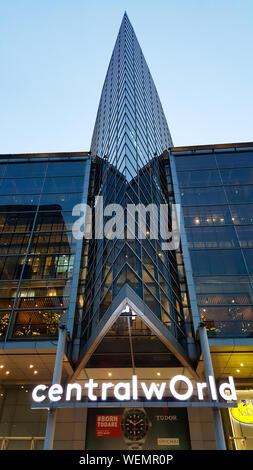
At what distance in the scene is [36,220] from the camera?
2733 cm

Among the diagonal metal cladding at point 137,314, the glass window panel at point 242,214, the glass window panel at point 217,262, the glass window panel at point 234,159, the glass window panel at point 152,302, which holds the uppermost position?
the glass window panel at point 234,159

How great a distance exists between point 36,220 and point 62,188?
14.7 ft

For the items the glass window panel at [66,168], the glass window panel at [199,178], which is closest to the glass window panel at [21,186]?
the glass window panel at [66,168]

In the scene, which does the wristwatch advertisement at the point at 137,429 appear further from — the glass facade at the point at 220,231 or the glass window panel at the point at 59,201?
the glass window panel at the point at 59,201

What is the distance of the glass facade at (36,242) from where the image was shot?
21.3 meters

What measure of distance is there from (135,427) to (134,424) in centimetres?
20

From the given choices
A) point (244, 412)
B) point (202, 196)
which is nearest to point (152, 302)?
point (244, 412)

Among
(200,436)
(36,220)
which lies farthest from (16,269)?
(200,436)

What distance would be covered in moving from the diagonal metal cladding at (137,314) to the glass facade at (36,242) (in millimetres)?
4579

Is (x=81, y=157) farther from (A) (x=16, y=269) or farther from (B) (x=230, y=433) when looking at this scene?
(B) (x=230, y=433)

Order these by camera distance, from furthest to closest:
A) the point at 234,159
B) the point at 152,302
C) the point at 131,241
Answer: the point at 234,159, the point at 131,241, the point at 152,302

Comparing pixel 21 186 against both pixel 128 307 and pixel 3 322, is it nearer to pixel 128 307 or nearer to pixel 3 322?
pixel 3 322

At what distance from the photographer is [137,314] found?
15.7 m
